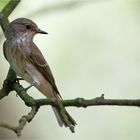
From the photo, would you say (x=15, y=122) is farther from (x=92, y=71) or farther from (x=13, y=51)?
(x=92, y=71)

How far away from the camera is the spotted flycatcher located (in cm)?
239

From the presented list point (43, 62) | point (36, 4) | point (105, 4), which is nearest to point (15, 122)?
point (43, 62)

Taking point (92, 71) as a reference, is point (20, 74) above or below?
above

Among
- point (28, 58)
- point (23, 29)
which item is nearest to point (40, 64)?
point (28, 58)

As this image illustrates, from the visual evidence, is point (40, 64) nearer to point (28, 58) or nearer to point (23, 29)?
point (28, 58)

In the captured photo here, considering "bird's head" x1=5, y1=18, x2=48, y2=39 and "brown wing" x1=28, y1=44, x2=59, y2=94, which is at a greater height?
"bird's head" x1=5, y1=18, x2=48, y2=39

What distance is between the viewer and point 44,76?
8.11 feet

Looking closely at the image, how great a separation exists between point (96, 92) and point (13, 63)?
1056 mm

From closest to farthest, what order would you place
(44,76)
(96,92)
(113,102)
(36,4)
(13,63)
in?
(113,102)
(13,63)
(44,76)
(36,4)
(96,92)

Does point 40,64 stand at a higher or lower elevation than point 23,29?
lower

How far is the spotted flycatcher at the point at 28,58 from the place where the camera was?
2389 mm

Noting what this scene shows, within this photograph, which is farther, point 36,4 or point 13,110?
point 36,4

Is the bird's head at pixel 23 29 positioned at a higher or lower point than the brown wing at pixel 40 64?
higher

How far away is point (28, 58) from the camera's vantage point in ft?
8.36
